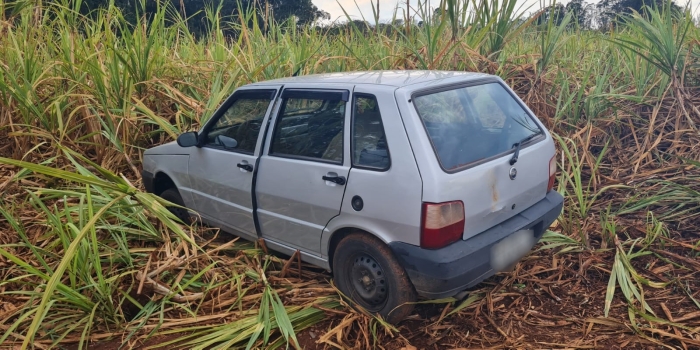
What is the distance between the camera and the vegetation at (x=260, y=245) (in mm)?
2725

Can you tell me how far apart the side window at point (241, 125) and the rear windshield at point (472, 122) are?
118 cm

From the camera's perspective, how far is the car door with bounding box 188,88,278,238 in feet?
11.0

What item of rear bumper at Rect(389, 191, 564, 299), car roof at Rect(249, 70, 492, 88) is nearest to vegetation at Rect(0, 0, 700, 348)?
rear bumper at Rect(389, 191, 564, 299)

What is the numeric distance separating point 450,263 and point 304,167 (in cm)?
103

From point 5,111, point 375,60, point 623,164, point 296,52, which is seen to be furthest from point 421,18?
point 5,111

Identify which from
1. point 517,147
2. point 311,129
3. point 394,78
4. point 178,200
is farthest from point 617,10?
point 178,200

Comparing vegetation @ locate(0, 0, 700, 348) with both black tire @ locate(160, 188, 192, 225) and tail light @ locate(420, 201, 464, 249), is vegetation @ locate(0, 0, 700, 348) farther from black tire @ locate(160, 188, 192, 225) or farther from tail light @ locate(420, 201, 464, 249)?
tail light @ locate(420, 201, 464, 249)

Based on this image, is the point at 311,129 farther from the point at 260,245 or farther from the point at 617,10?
the point at 617,10

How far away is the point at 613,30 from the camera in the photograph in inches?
244

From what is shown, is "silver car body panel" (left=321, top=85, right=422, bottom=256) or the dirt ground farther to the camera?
the dirt ground

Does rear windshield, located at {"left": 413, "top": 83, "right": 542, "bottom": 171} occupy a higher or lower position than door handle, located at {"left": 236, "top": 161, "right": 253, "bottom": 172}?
higher

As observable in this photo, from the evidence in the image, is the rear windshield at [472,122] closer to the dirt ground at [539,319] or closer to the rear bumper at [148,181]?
the dirt ground at [539,319]

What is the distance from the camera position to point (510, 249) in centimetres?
276

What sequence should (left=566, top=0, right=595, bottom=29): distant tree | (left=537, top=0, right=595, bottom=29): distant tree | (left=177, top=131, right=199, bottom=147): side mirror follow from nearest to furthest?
(left=177, top=131, right=199, bottom=147): side mirror
(left=537, top=0, right=595, bottom=29): distant tree
(left=566, top=0, right=595, bottom=29): distant tree
